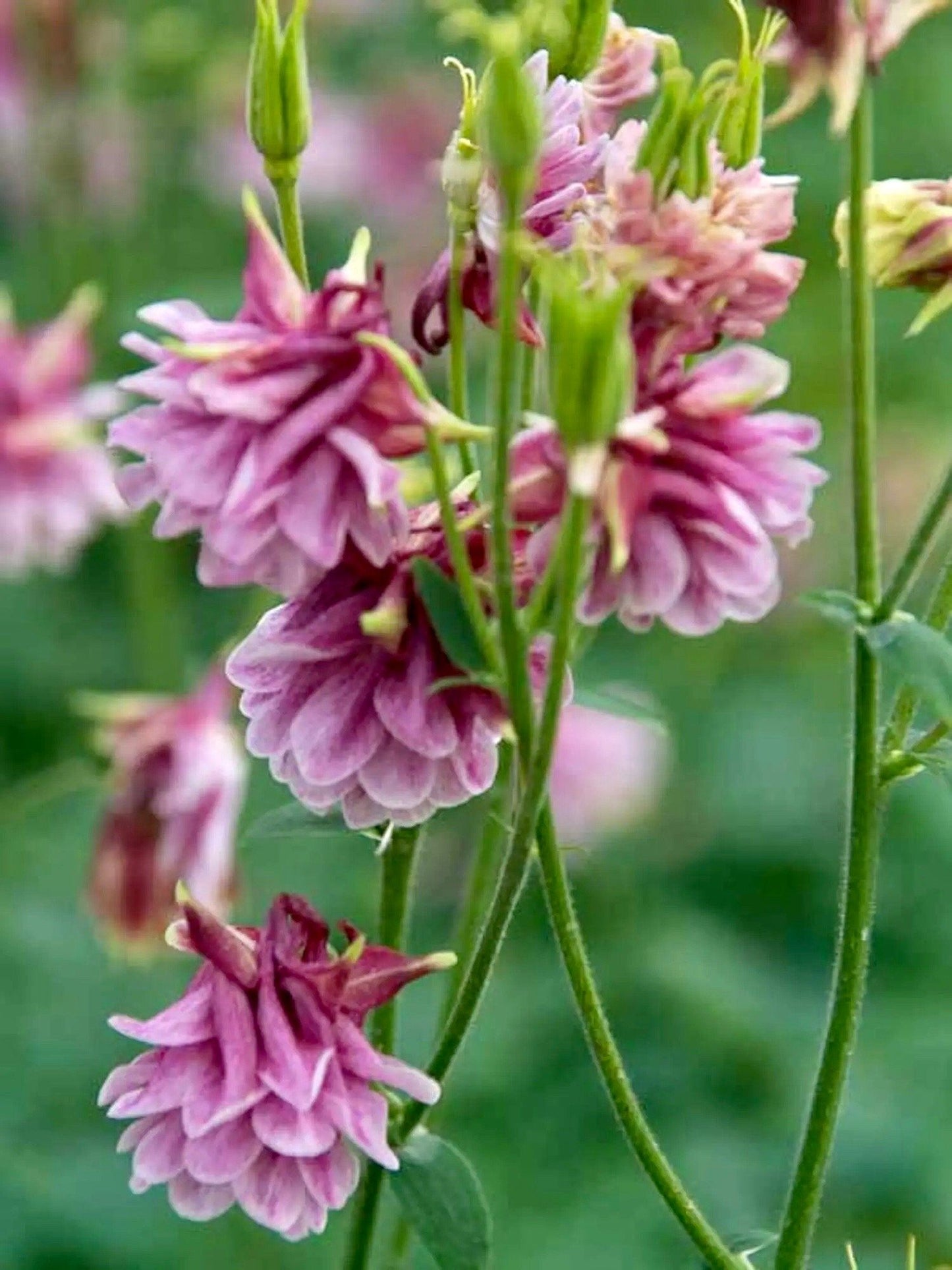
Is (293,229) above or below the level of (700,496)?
above

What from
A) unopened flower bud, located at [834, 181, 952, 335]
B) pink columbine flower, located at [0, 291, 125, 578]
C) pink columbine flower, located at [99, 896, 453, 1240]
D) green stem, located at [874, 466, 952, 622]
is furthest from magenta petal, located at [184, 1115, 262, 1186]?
pink columbine flower, located at [0, 291, 125, 578]

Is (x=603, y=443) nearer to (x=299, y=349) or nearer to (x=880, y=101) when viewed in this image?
(x=299, y=349)

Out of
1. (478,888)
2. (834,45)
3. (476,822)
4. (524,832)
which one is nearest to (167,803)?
(478,888)

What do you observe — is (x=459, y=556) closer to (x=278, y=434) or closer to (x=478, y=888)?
(x=278, y=434)

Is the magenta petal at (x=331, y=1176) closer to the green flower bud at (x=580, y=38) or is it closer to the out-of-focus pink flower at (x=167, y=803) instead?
the green flower bud at (x=580, y=38)

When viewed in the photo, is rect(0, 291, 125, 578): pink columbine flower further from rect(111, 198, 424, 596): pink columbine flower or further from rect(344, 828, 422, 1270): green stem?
rect(111, 198, 424, 596): pink columbine flower

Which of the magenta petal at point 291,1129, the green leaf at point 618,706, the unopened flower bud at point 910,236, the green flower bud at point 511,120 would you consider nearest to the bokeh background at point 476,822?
the green leaf at point 618,706
